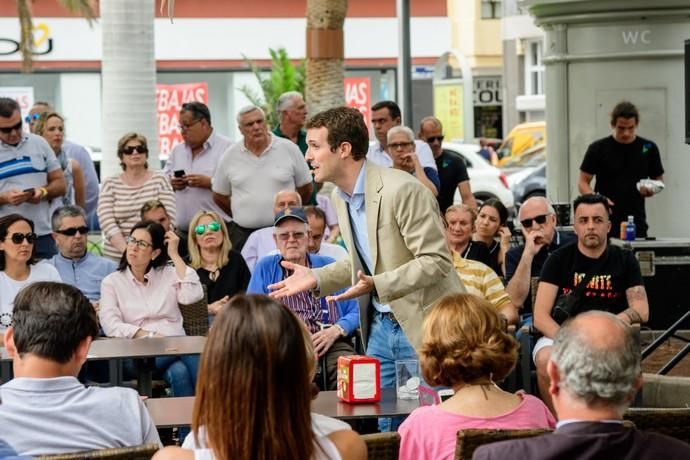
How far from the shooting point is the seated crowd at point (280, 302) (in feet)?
11.8

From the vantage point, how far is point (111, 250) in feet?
36.5

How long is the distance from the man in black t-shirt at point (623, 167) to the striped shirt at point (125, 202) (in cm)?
360

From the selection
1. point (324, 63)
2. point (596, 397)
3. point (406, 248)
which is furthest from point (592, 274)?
point (324, 63)

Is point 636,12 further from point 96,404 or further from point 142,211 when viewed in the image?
point 96,404

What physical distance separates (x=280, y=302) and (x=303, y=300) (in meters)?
4.53

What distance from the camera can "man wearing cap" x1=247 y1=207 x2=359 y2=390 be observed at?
27.4ft

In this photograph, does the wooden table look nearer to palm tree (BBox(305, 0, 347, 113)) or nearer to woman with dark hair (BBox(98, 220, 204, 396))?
woman with dark hair (BBox(98, 220, 204, 396))

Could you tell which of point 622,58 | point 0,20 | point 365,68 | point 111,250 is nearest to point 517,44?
point 365,68

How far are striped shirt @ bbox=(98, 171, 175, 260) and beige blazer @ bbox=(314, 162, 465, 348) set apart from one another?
4.70m

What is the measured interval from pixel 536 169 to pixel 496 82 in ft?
65.3

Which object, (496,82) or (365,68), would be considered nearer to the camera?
(365,68)

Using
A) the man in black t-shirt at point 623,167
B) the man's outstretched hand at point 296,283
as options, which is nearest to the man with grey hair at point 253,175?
the man in black t-shirt at point 623,167

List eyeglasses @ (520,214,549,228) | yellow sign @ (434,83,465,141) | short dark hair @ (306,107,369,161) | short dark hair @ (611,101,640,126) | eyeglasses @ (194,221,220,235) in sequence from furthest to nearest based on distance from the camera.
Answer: yellow sign @ (434,83,465,141)
short dark hair @ (611,101,640,126)
eyeglasses @ (194,221,220,235)
eyeglasses @ (520,214,549,228)
short dark hair @ (306,107,369,161)

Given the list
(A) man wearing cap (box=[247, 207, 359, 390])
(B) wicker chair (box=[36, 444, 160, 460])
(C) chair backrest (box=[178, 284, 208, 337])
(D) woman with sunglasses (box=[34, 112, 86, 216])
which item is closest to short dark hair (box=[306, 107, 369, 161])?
(A) man wearing cap (box=[247, 207, 359, 390])
